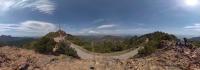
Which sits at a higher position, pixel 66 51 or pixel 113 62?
pixel 66 51

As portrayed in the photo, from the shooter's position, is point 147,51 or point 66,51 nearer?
point 147,51

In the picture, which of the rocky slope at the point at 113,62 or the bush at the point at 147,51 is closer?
the rocky slope at the point at 113,62

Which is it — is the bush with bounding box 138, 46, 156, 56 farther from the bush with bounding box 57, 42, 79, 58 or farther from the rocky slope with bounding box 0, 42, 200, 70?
the bush with bounding box 57, 42, 79, 58

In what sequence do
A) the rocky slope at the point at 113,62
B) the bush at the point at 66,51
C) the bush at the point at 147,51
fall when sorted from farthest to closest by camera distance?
the bush at the point at 66,51
the bush at the point at 147,51
the rocky slope at the point at 113,62

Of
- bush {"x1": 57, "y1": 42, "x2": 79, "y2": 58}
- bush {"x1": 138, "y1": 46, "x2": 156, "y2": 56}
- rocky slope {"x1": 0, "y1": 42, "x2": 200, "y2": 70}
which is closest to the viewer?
rocky slope {"x1": 0, "y1": 42, "x2": 200, "y2": 70}

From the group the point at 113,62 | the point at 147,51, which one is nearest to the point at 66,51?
the point at 147,51

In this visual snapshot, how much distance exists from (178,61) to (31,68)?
60.3 ft

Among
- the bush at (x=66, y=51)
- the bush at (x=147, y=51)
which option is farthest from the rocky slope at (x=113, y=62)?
the bush at (x=66, y=51)

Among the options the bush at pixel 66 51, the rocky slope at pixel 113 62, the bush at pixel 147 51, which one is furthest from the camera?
the bush at pixel 66 51

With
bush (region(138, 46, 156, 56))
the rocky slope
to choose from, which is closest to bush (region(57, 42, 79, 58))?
the rocky slope

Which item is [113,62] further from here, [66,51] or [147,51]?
[66,51]

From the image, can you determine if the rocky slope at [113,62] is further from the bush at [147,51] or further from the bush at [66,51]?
the bush at [66,51]

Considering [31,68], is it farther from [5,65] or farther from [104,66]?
[104,66]

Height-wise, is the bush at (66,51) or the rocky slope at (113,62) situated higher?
the bush at (66,51)
